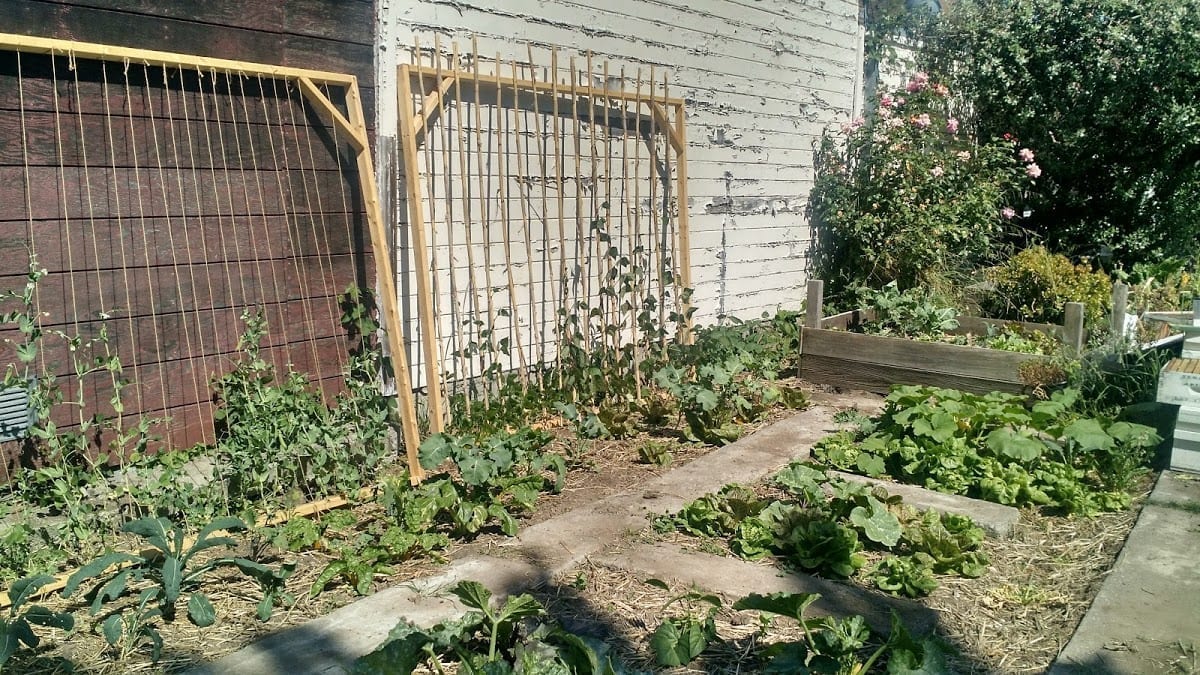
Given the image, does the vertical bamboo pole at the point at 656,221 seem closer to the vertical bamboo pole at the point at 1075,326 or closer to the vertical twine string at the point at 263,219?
the vertical twine string at the point at 263,219

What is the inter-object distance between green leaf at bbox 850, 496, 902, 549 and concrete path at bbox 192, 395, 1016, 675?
1.05 feet

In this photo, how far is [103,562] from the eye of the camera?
3.24m

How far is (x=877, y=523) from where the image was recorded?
3863 mm

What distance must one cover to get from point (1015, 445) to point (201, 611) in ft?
12.1

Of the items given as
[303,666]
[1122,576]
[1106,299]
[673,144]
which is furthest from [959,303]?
[303,666]

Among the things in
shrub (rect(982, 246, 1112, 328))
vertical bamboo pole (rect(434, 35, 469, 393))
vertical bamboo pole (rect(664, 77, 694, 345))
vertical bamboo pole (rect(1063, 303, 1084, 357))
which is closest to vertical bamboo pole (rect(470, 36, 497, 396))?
vertical bamboo pole (rect(434, 35, 469, 393))

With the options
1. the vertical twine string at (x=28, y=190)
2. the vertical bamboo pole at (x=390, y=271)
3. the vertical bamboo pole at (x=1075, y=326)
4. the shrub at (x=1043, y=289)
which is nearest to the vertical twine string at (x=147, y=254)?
the vertical twine string at (x=28, y=190)

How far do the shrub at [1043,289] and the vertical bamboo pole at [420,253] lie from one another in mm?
5052

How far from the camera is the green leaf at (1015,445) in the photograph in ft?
15.1

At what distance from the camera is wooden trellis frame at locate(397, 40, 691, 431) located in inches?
A: 206

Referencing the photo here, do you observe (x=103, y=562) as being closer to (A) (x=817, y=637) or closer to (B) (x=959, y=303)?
(A) (x=817, y=637)

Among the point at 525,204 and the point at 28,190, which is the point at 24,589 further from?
the point at 525,204

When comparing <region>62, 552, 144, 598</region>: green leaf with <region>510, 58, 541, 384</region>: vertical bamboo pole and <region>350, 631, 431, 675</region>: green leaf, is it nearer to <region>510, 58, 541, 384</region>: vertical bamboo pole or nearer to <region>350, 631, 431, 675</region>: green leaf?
<region>350, 631, 431, 675</region>: green leaf

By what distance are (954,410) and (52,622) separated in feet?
14.0
